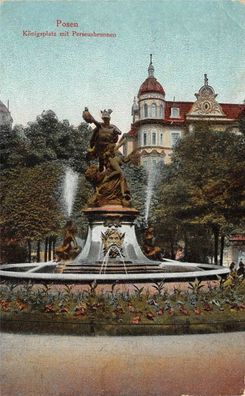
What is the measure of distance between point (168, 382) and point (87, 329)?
234cm

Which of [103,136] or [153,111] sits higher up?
[153,111]

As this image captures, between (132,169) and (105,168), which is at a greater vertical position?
(132,169)

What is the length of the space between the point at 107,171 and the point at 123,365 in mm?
9753

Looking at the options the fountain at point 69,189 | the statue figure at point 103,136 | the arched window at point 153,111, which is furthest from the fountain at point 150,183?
the statue figure at point 103,136

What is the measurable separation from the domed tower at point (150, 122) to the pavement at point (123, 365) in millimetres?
31348

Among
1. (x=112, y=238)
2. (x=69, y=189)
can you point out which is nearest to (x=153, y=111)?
(x=69, y=189)

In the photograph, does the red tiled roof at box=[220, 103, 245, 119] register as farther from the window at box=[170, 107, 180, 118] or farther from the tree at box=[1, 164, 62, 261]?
the tree at box=[1, 164, 62, 261]

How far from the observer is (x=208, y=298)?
1131 cm

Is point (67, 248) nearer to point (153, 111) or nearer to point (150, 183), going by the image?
point (150, 183)

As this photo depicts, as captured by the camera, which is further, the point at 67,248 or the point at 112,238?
the point at 67,248

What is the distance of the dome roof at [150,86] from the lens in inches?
1679

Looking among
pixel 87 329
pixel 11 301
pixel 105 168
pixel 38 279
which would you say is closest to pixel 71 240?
pixel 105 168

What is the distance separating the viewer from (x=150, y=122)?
45.4m

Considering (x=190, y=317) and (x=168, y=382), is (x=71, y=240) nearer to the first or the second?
(x=190, y=317)
